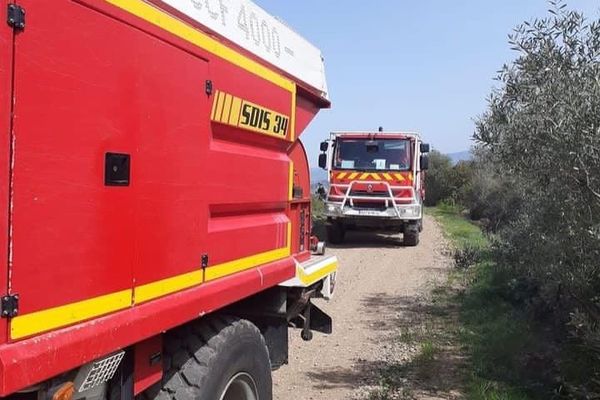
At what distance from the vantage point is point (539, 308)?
23.5ft

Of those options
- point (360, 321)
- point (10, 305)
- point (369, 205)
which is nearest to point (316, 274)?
point (10, 305)

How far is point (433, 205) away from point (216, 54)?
40.7 m

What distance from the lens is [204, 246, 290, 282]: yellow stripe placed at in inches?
122

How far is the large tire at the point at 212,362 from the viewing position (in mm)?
2855

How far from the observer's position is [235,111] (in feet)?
10.8

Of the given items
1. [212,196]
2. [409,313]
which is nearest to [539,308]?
[409,313]

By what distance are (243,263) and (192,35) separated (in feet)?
4.26

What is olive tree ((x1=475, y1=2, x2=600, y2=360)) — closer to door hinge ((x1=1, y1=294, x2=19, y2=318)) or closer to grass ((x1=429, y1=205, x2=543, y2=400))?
grass ((x1=429, y1=205, x2=543, y2=400))

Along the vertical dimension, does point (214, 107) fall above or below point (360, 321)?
above

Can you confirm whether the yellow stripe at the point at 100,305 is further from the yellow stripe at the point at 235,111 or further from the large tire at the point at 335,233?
the large tire at the point at 335,233

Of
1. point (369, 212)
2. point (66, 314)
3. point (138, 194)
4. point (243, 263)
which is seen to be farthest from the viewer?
point (369, 212)

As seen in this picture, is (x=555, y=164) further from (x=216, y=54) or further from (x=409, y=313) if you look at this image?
(x=409, y=313)

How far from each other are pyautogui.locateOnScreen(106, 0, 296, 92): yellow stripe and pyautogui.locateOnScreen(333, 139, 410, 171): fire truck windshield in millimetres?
11730

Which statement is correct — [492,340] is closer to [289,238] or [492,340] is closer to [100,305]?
[289,238]
